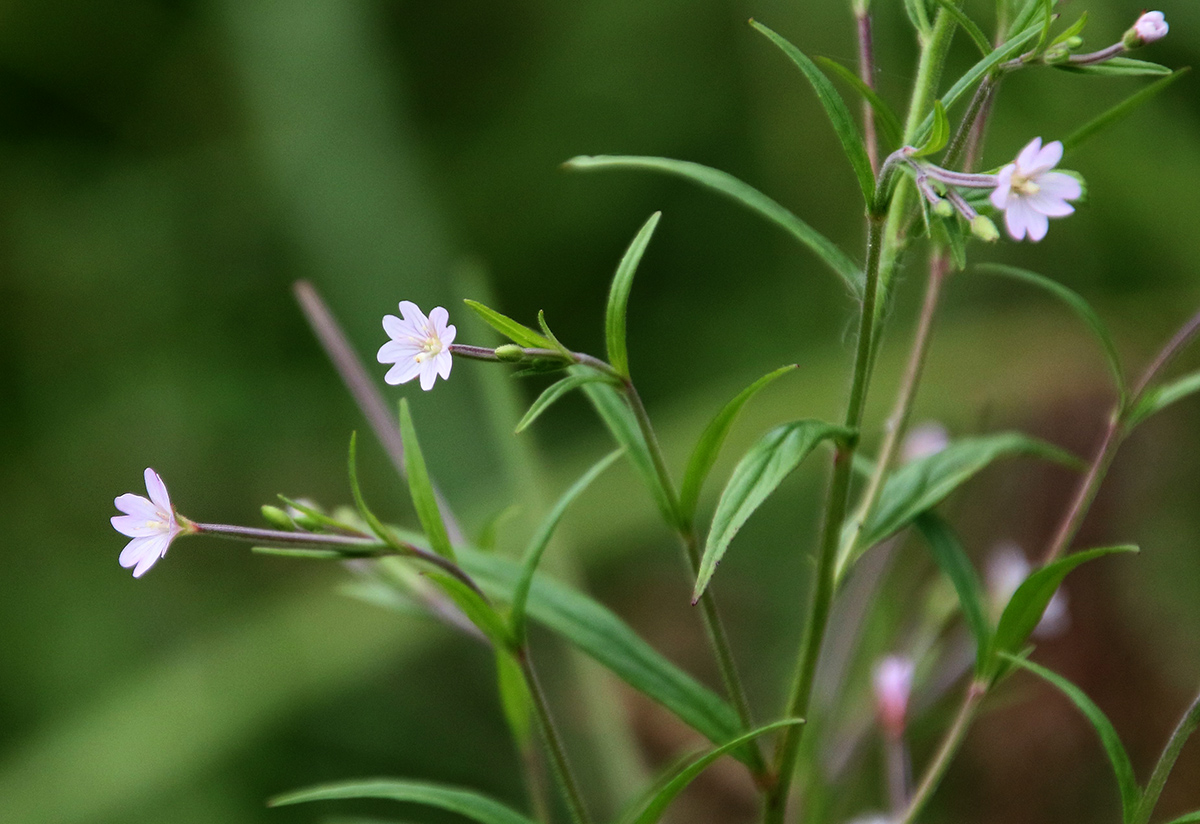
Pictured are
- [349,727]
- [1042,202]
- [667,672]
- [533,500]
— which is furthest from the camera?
[349,727]

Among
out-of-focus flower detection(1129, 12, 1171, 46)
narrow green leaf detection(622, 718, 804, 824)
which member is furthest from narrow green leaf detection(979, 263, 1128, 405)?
narrow green leaf detection(622, 718, 804, 824)

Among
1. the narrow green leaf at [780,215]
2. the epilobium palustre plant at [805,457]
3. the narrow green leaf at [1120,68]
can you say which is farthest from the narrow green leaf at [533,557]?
the narrow green leaf at [1120,68]

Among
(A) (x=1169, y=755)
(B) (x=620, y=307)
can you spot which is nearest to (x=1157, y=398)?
(A) (x=1169, y=755)

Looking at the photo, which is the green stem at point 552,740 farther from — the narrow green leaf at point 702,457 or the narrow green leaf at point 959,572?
the narrow green leaf at point 959,572

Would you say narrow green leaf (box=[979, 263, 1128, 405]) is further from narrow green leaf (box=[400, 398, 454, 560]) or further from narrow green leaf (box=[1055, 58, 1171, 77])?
narrow green leaf (box=[400, 398, 454, 560])

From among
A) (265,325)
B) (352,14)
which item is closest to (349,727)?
(265,325)

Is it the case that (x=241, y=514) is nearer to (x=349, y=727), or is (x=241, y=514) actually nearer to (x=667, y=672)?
(x=349, y=727)

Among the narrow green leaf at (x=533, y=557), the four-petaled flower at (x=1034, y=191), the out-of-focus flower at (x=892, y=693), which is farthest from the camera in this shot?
the out-of-focus flower at (x=892, y=693)
